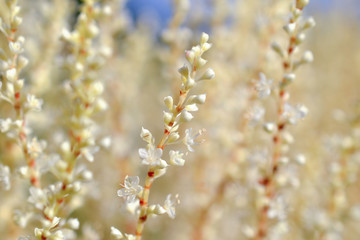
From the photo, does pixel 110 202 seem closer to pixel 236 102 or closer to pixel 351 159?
pixel 236 102

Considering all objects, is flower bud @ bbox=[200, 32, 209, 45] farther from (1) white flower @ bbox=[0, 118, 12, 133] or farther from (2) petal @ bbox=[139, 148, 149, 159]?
(1) white flower @ bbox=[0, 118, 12, 133]

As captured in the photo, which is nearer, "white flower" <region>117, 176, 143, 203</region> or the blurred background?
"white flower" <region>117, 176, 143, 203</region>

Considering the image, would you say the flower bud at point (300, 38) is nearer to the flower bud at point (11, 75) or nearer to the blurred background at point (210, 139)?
the blurred background at point (210, 139)

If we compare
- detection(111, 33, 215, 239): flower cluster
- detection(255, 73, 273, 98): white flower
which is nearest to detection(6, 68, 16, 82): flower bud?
detection(111, 33, 215, 239): flower cluster

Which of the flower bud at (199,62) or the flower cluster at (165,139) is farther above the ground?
the flower bud at (199,62)

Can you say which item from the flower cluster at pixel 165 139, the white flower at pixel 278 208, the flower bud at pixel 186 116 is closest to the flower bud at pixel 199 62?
the flower cluster at pixel 165 139

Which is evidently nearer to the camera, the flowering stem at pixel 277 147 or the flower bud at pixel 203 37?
the flower bud at pixel 203 37

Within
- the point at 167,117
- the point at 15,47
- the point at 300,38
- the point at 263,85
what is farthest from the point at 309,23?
the point at 15,47
